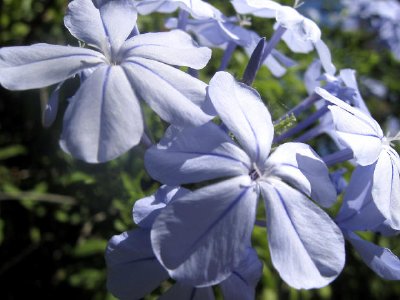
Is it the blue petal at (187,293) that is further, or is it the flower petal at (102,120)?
the blue petal at (187,293)

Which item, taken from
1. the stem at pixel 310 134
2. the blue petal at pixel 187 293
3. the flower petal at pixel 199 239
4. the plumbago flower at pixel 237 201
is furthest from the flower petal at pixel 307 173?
the stem at pixel 310 134

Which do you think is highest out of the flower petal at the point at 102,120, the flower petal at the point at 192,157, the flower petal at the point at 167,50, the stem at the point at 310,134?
the flower petal at the point at 167,50

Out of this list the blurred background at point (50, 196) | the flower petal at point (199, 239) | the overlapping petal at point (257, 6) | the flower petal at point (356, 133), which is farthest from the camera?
the blurred background at point (50, 196)

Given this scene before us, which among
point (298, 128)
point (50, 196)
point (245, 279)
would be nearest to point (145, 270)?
point (245, 279)

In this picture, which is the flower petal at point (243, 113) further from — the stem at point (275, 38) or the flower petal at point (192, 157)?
the stem at point (275, 38)

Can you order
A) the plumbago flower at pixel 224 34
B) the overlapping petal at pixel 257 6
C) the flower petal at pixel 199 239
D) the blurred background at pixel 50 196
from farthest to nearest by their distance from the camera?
the blurred background at pixel 50 196 → the plumbago flower at pixel 224 34 → the overlapping petal at pixel 257 6 → the flower petal at pixel 199 239

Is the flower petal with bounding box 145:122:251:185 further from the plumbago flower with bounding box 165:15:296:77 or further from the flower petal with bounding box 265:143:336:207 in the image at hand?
the plumbago flower with bounding box 165:15:296:77

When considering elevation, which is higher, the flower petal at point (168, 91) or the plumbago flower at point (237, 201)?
the flower petal at point (168, 91)

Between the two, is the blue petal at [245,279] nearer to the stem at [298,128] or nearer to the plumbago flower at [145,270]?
the plumbago flower at [145,270]

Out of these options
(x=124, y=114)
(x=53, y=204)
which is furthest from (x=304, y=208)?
(x=53, y=204)
